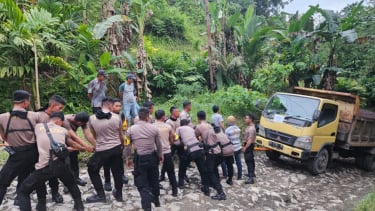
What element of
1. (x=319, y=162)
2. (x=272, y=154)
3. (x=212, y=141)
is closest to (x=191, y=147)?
(x=212, y=141)

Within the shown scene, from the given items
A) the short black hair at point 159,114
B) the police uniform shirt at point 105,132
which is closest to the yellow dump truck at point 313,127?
the short black hair at point 159,114

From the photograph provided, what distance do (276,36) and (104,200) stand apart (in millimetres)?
9791

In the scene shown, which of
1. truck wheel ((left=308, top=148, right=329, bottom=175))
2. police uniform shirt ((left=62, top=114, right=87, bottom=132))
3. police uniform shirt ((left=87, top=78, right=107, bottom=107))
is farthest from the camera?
truck wheel ((left=308, top=148, right=329, bottom=175))

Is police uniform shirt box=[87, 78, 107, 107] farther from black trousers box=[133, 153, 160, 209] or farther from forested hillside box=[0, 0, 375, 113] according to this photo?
black trousers box=[133, 153, 160, 209]

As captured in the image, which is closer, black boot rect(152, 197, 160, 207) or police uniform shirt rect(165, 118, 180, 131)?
black boot rect(152, 197, 160, 207)

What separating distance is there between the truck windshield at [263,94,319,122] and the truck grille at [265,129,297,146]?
0.36 metres

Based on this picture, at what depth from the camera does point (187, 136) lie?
6.42m

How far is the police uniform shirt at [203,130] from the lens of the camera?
6.62 meters

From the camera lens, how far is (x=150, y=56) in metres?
13.9

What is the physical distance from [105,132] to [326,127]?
18.9 ft

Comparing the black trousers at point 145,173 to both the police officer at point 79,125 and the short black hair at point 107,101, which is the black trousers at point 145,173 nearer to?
the police officer at point 79,125

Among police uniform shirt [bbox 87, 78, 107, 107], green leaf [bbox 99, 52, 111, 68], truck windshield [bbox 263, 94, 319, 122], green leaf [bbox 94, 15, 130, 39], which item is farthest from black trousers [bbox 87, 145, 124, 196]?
green leaf [bbox 94, 15, 130, 39]

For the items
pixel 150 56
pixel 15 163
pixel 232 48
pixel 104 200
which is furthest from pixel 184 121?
pixel 232 48

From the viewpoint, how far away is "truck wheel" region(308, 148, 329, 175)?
343 inches
